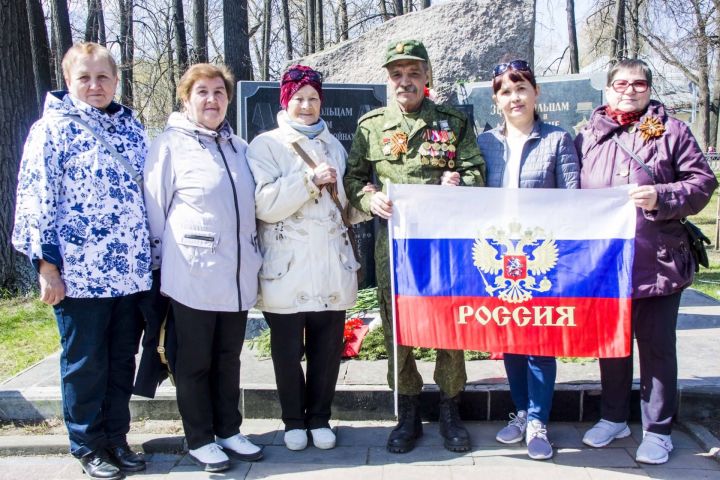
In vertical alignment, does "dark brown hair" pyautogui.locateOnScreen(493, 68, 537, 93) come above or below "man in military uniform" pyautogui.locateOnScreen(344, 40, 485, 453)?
above

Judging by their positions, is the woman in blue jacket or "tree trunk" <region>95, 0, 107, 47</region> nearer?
the woman in blue jacket

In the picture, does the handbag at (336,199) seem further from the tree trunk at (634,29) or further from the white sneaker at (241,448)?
the tree trunk at (634,29)

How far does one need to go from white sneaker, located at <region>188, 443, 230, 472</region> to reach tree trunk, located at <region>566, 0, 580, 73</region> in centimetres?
1581

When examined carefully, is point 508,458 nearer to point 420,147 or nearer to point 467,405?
point 467,405

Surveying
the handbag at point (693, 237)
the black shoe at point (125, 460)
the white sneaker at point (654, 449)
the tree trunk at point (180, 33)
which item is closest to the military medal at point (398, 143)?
the handbag at point (693, 237)

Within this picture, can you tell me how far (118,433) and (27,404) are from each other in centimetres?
90

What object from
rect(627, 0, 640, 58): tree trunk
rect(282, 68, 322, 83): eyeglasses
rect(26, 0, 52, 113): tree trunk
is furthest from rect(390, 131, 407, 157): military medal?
rect(627, 0, 640, 58): tree trunk

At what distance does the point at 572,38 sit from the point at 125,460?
16.8 metres

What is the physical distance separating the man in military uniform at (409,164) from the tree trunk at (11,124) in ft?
18.2

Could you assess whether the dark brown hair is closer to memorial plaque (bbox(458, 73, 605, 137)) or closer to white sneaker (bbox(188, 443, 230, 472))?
white sneaker (bbox(188, 443, 230, 472))

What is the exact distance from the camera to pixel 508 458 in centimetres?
346

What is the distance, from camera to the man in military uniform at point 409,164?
339cm

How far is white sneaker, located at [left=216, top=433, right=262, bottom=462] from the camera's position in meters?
3.47

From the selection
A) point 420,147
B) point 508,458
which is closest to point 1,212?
point 420,147
